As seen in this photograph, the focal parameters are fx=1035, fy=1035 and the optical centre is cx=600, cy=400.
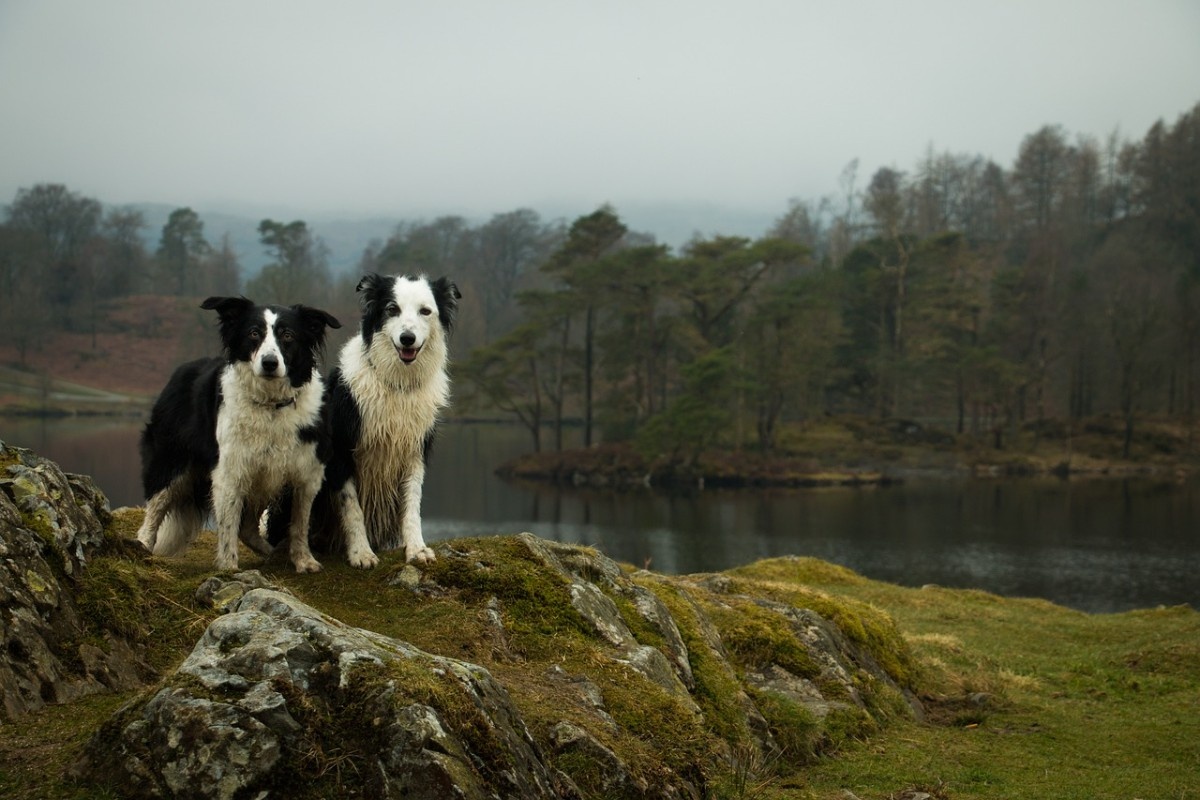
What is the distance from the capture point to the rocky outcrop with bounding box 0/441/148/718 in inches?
213

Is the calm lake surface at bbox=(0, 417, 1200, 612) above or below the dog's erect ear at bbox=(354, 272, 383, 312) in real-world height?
below

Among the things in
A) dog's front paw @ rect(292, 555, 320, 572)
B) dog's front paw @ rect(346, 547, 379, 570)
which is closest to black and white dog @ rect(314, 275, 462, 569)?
dog's front paw @ rect(346, 547, 379, 570)

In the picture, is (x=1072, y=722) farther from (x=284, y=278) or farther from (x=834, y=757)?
(x=284, y=278)

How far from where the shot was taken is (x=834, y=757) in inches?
331

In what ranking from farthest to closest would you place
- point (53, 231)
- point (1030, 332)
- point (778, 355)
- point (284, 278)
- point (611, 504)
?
1. point (53, 231)
2. point (284, 278)
3. point (1030, 332)
4. point (778, 355)
5. point (611, 504)

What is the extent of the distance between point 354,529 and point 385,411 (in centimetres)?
98

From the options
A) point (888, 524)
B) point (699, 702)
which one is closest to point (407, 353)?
point (699, 702)

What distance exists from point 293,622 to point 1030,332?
8403cm

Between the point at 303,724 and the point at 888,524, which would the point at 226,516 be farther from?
the point at 888,524

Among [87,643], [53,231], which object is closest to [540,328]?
[87,643]

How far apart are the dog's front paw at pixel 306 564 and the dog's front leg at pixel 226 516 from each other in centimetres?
44

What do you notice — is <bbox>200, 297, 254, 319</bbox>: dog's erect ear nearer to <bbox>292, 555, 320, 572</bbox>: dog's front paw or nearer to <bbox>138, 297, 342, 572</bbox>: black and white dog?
<bbox>138, 297, 342, 572</bbox>: black and white dog

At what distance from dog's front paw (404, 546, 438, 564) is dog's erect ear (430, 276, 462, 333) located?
1933 millimetres

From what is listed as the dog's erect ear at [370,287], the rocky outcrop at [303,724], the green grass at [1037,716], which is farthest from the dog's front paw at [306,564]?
the green grass at [1037,716]
